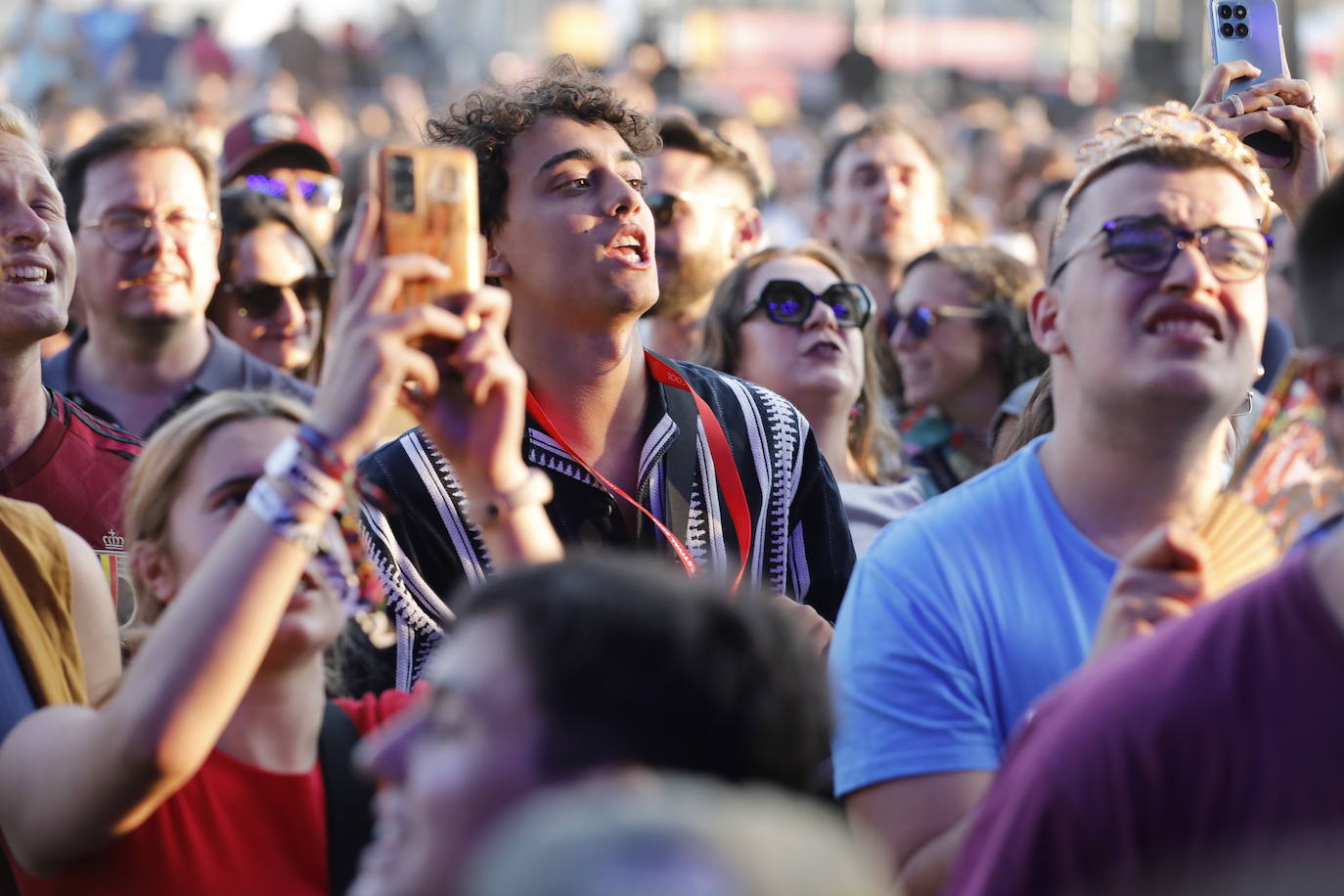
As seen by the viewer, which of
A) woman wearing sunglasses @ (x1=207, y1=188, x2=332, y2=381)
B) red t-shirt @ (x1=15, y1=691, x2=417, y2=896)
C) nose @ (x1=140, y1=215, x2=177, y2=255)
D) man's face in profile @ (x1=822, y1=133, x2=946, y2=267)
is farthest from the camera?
man's face in profile @ (x1=822, y1=133, x2=946, y2=267)

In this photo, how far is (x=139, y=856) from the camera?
7.55ft

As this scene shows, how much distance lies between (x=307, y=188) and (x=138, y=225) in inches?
67.8

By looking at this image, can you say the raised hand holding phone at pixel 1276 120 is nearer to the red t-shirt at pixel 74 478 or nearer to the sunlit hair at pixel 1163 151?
the sunlit hair at pixel 1163 151

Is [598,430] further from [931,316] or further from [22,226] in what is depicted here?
[931,316]

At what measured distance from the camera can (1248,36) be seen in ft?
11.7

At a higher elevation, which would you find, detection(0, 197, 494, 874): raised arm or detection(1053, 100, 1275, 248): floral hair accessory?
detection(1053, 100, 1275, 248): floral hair accessory

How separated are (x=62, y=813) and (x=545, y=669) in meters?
0.97

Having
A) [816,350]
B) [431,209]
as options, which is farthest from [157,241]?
[431,209]

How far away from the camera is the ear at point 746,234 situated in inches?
220

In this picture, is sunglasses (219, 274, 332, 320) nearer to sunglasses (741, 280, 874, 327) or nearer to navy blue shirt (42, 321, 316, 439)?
navy blue shirt (42, 321, 316, 439)

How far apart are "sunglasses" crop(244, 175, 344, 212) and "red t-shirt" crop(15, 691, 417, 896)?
12.6 feet

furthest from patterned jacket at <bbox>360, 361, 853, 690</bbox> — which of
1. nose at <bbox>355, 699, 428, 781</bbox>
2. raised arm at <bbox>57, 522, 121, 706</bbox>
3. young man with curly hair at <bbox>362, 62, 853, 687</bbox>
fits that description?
nose at <bbox>355, 699, 428, 781</bbox>

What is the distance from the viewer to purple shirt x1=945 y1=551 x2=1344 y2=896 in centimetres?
169

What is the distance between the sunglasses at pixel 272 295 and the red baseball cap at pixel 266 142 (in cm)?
116
